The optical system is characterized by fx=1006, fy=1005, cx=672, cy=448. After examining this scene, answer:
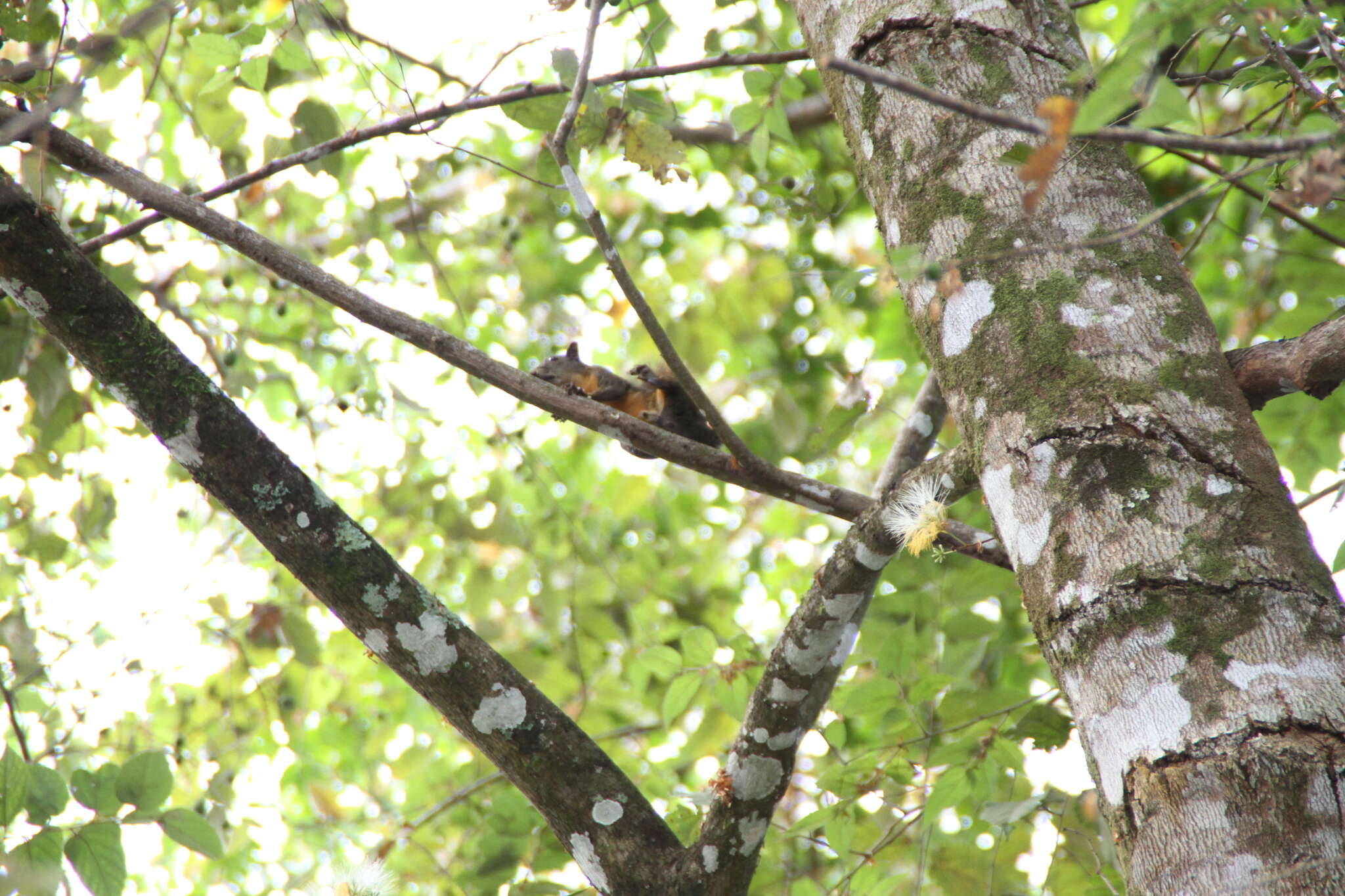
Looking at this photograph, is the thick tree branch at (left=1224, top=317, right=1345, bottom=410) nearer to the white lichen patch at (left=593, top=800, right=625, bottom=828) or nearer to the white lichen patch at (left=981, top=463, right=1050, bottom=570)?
the white lichen patch at (left=981, top=463, right=1050, bottom=570)

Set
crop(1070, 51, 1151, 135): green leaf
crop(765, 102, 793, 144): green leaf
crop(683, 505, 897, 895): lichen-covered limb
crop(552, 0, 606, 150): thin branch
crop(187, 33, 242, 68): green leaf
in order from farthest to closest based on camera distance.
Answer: crop(765, 102, 793, 144): green leaf
crop(187, 33, 242, 68): green leaf
crop(683, 505, 897, 895): lichen-covered limb
crop(552, 0, 606, 150): thin branch
crop(1070, 51, 1151, 135): green leaf

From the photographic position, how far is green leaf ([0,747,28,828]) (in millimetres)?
1707

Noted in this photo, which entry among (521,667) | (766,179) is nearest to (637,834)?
(521,667)

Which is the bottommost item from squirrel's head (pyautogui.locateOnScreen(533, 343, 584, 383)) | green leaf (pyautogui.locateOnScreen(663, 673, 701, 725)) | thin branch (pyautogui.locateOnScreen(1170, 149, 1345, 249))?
green leaf (pyautogui.locateOnScreen(663, 673, 701, 725))

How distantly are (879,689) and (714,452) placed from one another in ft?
2.33

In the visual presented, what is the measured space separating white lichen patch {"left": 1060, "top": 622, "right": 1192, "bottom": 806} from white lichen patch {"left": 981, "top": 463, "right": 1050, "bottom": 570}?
16 cm

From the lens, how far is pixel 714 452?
6.33 feet

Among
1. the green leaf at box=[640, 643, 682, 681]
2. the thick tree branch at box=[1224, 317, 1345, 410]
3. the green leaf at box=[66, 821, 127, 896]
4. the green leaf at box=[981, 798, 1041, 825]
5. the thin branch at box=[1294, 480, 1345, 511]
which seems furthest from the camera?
the green leaf at box=[640, 643, 682, 681]

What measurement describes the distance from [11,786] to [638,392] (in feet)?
7.42

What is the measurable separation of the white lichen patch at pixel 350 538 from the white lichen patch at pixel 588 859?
579 millimetres

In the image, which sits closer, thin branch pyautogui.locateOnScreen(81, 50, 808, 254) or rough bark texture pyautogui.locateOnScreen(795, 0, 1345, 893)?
rough bark texture pyautogui.locateOnScreen(795, 0, 1345, 893)

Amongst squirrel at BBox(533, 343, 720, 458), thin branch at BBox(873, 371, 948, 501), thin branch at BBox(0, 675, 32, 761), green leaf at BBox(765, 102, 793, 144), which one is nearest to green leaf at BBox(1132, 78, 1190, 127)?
thin branch at BBox(873, 371, 948, 501)

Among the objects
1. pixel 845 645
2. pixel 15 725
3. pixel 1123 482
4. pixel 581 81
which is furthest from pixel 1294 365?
pixel 15 725

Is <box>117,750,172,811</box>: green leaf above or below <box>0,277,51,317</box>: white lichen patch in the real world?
below
